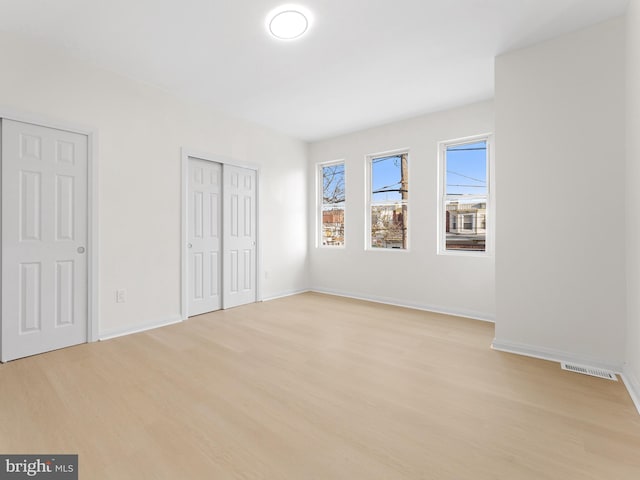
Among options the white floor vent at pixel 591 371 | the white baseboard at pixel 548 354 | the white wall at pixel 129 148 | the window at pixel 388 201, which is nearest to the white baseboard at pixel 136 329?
the white wall at pixel 129 148

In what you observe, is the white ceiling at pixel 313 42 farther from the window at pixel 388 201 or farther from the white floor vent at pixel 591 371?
the white floor vent at pixel 591 371

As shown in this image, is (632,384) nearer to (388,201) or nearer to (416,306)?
(416,306)

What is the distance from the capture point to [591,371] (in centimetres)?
240

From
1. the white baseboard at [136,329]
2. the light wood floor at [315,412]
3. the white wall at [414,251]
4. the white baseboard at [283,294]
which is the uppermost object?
the white wall at [414,251]

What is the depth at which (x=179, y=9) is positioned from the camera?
2266 millimetres

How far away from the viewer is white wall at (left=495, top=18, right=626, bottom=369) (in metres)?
2.40

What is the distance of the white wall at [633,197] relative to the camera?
2033 millimetres

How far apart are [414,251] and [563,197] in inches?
81.0

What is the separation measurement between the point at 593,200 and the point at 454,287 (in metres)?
A: 1.93

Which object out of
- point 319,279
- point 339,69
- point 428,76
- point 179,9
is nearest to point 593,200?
point 428,76

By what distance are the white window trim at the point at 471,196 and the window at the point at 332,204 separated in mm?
1691

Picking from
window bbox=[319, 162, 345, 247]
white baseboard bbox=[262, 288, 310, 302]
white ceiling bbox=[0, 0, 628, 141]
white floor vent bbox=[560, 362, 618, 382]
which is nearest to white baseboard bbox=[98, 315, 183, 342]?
white baseboard bbox=[262, 288, 310, 302]

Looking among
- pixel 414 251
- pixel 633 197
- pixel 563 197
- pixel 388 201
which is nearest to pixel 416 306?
pixel 414 251

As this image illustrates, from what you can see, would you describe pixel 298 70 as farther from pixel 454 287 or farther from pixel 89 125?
pixel 454 287
